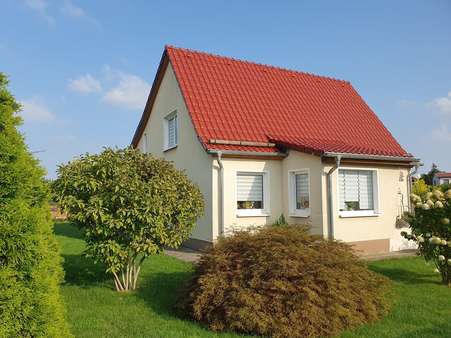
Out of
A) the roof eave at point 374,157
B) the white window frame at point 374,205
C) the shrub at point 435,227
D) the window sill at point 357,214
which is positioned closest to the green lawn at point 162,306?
the shrub at point 435,227

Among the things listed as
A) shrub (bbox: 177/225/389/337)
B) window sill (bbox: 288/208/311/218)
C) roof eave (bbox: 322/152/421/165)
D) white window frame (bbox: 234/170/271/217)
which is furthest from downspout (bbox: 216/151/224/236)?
shrub (bbox: 177/225/389/337)

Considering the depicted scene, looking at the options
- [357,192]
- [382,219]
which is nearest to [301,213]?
[357,192]

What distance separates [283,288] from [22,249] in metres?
3.25

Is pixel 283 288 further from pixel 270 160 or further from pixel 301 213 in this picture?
pixel 270 160

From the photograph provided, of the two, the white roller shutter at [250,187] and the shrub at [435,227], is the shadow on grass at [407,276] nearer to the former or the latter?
the shrub at [435,227]

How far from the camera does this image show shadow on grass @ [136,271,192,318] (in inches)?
255

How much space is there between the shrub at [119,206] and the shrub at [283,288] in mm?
1284

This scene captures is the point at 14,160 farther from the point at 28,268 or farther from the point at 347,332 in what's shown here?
the point at 347,332

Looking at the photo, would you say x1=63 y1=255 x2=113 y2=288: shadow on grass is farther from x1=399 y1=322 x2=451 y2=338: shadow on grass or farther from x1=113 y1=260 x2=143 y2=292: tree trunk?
x1=399 y1=322 x2=451 y2=338: shadow on grass

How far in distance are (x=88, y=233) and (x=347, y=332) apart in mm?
4517

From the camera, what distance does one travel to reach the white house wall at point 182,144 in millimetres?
12281

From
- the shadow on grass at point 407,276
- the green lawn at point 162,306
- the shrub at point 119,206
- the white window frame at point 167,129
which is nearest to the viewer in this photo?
the green lawn at point 162,306

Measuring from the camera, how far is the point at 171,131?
52.2ft

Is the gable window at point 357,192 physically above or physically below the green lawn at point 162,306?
above
